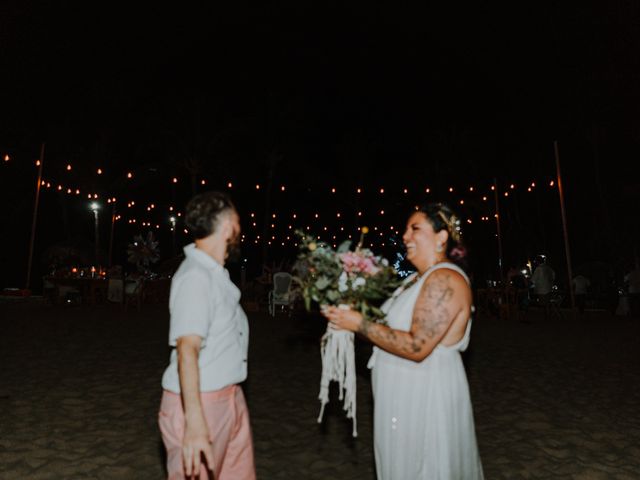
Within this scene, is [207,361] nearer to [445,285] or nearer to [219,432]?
[219,432]

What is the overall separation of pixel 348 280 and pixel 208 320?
79cm

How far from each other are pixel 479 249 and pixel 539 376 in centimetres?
2394

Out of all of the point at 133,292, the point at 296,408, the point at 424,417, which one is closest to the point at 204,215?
the point at 424,417

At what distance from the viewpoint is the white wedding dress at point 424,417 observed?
230cm

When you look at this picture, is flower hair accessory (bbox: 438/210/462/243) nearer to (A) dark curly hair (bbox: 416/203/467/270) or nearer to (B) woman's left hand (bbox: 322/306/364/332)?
(A) dark curly hair (bbox: 416/203/467/270)

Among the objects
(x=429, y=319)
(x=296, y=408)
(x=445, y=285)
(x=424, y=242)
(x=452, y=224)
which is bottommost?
(x=296, y=408)

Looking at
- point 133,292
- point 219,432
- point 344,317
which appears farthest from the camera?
point 133,292

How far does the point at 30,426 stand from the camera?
454 centimetres

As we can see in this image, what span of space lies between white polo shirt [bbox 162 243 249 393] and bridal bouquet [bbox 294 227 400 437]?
464mm

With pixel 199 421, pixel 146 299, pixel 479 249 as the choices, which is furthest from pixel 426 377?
pixel 479 249

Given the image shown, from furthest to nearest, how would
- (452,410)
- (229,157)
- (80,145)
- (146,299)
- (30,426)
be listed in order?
(229,157) → (80,145) → (146,299) → (30,426) → (452,410)

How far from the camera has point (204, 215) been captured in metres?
2.24

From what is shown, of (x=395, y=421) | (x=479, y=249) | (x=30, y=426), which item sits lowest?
(x=30, y=426)

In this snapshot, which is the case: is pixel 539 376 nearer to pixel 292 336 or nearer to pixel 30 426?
pixel 292 336
